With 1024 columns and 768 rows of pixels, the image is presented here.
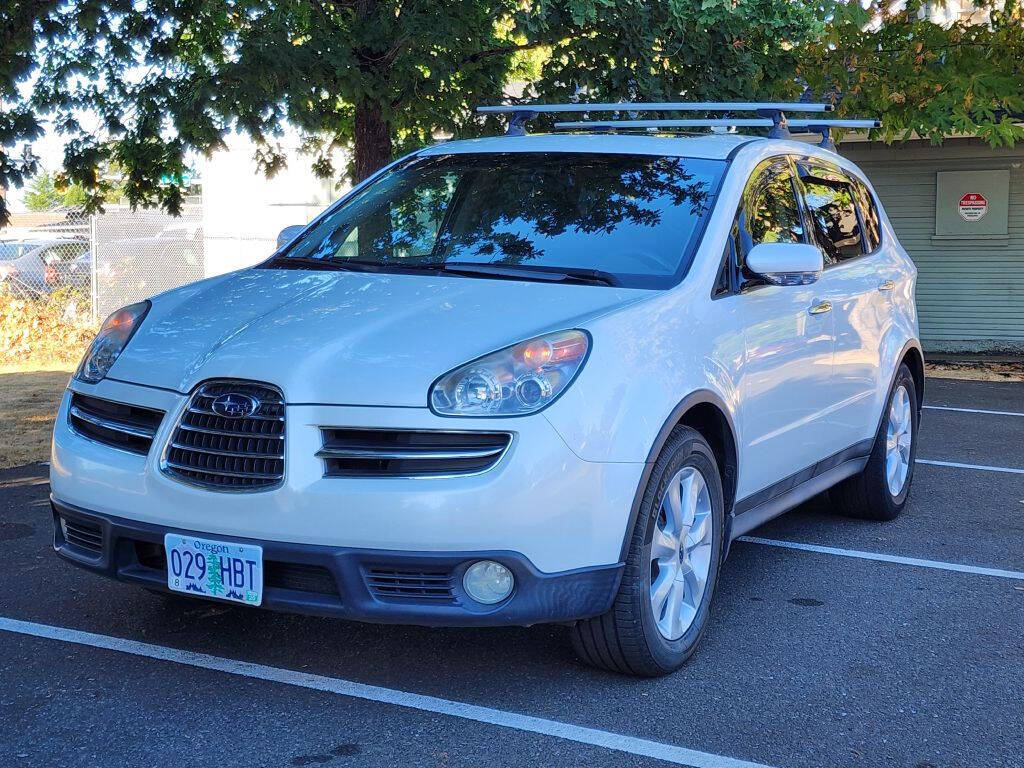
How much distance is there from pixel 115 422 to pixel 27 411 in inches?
284

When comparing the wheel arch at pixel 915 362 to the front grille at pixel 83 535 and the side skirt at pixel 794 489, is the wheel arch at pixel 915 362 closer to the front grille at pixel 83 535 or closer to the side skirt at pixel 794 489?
the side skirt at pixel 794 489

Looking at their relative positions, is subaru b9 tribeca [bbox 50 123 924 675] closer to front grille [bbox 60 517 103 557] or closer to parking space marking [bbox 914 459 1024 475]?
front grille [bbox 60 517 103 557]

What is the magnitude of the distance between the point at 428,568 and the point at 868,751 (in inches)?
54.2

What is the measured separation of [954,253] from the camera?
16.2 m

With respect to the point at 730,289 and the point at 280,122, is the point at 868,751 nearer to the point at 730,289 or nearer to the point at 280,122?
the point at 730,289

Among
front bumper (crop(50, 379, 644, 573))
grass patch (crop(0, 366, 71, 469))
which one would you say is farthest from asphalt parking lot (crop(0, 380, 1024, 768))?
grass patch (crop(0, 366, 71, 469))

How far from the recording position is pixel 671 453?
4.17 m

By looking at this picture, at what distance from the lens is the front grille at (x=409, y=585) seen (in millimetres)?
3775

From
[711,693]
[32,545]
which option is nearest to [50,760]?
[711,693]

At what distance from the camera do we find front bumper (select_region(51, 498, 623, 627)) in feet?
12.2

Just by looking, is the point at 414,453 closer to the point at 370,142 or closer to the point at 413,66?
the point at 413,66

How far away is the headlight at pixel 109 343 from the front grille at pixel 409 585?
1.24 metres

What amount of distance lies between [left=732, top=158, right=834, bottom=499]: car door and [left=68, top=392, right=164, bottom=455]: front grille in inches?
82.3

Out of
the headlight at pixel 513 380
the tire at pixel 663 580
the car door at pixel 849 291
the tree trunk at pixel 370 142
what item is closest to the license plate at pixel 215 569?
the headlight at pixel 513 380
